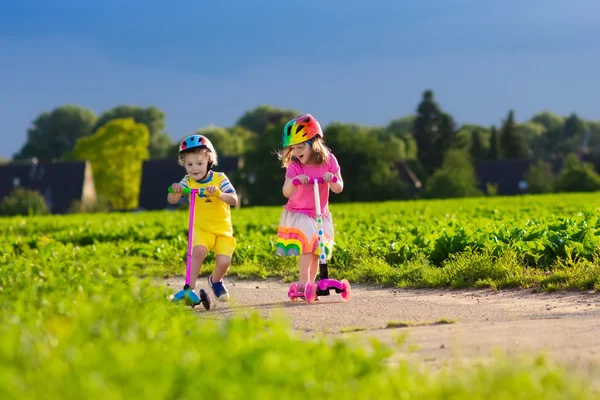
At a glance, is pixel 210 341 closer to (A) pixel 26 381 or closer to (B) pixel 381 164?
(A) pixel 26 381

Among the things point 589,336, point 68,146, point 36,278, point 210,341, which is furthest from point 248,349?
point 68,146

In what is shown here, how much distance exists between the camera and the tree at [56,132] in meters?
117

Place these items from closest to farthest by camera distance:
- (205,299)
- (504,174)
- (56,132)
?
(205,299)
(504,174)
(56,132)

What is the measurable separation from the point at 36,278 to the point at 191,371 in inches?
145

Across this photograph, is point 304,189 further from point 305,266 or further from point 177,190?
point 177,190

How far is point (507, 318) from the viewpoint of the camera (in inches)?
292

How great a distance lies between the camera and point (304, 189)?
936cm

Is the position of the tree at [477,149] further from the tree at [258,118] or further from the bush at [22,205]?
the bush at [22,205]

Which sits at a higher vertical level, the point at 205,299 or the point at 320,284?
the point at 320,284

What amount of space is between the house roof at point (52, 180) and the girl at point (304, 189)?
63.2 m

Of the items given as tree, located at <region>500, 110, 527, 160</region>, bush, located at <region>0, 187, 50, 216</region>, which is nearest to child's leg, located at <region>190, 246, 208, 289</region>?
bush, located at <region>0, 187, 50, 216</region>

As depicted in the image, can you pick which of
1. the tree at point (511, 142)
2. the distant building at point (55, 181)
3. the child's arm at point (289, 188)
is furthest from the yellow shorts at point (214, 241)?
the tree at point (511, 142)

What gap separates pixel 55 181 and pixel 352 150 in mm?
23875

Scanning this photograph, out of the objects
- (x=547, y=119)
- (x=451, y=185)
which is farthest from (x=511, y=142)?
(x=547, y=119)
